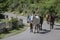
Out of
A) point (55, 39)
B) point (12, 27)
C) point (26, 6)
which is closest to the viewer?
point (55, 39)

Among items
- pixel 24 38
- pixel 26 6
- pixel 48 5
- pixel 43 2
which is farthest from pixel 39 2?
pixel 24 38

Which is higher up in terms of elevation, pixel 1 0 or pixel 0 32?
pixel 1 0

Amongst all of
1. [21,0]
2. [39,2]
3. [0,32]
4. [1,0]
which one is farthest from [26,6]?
[0,32]

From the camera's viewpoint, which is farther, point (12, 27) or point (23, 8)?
point (23, 8)

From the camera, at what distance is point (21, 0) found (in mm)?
68375

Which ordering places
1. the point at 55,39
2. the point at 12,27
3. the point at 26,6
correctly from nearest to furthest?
the point at 55,39 < the point at 12,27 < the point at 26,6

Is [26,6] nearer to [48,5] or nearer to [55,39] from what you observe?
[48,5]

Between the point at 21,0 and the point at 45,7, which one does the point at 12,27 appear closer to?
the point at 45,7

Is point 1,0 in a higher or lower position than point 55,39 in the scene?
higher

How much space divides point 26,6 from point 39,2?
18.3 metres

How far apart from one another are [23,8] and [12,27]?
138 ft

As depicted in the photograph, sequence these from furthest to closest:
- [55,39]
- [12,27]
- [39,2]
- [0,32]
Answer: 1. [39,2]
2. [12,27]
3. [0,32]
4. [55,39]

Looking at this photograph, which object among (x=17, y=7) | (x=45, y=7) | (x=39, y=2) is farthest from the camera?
(x=17, y=7)

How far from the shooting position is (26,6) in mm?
65875
